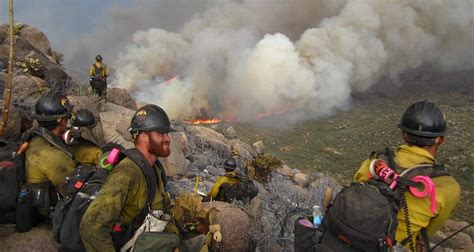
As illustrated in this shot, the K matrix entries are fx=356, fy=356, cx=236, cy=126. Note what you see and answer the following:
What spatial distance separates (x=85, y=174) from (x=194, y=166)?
782 cm

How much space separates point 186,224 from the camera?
4.60 metres

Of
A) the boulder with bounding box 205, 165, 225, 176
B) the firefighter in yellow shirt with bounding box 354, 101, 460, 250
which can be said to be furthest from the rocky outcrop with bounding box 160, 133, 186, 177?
the firefighter in yellow shirt with bounding box 354, 101, 460, 250

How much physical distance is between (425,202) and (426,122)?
0.61m

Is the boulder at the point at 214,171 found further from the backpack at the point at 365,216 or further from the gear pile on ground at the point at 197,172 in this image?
the backpack at the point at 365,216

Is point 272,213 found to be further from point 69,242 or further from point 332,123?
point 332,123

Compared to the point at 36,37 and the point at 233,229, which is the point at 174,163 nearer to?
the point at 233,229

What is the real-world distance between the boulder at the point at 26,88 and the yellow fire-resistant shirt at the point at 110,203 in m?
6.79

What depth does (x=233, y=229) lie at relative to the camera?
208 inches

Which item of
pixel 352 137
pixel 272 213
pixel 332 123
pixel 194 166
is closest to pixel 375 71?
pixel 332 123

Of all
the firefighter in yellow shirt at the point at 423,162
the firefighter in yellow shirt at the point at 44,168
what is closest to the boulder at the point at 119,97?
the firefighter in yellow shirt at the point at 44,168

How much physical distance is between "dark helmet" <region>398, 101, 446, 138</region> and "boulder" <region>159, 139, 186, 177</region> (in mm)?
7136

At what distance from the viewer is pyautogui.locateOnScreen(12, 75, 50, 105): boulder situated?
326 inches

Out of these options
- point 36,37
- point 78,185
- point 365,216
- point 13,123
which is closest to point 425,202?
point 365,216

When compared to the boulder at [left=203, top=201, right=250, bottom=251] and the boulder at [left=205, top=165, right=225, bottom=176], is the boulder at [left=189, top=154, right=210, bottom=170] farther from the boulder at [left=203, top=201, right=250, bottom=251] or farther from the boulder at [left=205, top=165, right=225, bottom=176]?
the boulder at [left=203, top=201, right=250, bottom=251]
